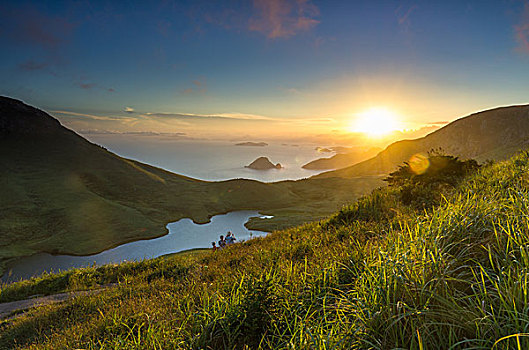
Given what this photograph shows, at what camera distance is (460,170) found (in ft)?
42.7

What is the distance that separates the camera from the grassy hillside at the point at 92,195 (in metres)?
78.5

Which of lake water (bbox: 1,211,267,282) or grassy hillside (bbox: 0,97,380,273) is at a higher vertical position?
grassy hillside (bbox: 0,97,380,273)

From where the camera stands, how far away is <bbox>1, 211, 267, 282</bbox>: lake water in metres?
59.2

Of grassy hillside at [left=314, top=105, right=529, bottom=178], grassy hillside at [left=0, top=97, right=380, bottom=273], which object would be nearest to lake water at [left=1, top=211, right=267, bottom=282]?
grassy hillside at [left=0, top=97, right=380, bottom=273]

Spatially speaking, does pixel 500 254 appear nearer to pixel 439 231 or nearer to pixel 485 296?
pixel 439 231

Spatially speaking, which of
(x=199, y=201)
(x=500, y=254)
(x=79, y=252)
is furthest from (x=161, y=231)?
(x=500, y=254)

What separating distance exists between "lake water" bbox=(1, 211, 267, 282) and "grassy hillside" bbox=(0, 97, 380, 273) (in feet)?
11.7

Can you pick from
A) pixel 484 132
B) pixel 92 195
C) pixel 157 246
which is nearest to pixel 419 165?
pixel 157 246

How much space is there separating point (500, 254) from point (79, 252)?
8541 centimetres

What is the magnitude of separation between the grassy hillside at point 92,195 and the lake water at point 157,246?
3561 mm

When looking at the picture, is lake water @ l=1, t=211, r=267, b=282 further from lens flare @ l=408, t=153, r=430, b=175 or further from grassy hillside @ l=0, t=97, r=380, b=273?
lens flare @ l=408, t=153, r=430, b=175

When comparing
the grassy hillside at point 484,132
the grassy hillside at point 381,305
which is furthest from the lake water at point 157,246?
the grassy hillside at point 484,132

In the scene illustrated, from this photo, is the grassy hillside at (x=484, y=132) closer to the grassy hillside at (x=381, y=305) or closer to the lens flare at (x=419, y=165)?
the lens flare at (x=419, y=165)

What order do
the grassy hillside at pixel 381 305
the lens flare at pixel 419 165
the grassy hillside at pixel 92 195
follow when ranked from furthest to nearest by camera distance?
1. the grassy hillside at pixel 92 195
2. the lens flare at pixel 419 165
3. the grassy hillside at pixel 381 305
